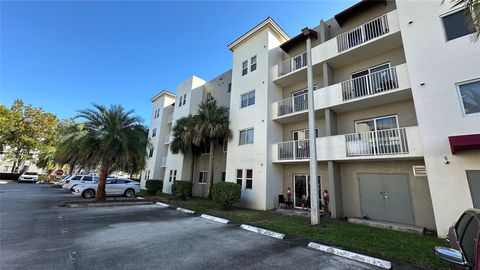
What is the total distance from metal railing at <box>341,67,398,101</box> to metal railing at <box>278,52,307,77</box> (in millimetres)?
3693

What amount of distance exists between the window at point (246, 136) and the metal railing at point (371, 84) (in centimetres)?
702

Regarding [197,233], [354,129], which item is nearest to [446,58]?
[354,129]

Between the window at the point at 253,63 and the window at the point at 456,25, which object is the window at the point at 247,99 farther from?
the window at the point at 456,25

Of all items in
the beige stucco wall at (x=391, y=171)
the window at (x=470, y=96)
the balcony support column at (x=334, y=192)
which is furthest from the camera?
the balcony support column at (x=334, y=192)

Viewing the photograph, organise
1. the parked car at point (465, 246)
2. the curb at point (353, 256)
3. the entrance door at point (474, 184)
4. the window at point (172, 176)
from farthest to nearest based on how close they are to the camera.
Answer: the window at point (172, 176) < the entrance door at point (474, 184) < the curb at point (353, 256) < the parked car at point (465, 246)

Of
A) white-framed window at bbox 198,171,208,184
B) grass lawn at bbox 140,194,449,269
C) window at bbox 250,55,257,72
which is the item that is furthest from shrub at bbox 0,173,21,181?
grass lawn at bbox 140,194,449,269

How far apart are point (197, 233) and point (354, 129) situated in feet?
34.3

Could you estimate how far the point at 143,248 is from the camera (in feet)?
20.7

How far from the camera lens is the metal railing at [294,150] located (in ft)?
43.6

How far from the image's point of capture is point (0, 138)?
35.7 m

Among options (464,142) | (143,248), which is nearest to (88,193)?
(143,248)

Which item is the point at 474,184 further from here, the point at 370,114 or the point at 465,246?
the point at 465,246

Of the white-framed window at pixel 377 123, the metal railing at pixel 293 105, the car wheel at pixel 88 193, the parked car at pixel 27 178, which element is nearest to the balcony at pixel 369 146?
the white-framed window at pixel 377 123

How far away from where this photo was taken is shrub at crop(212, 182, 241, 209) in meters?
13.7
